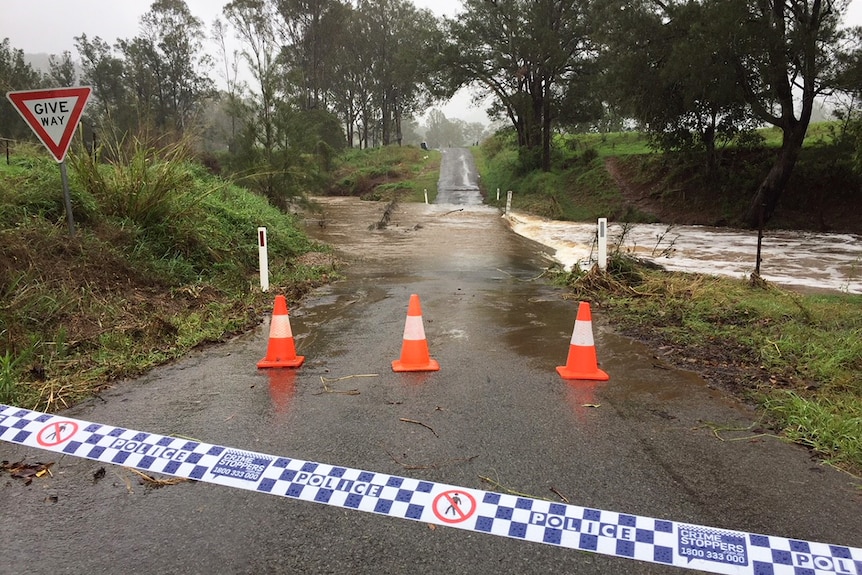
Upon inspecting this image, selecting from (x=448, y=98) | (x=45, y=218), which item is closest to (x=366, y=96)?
(x=448, y=98)

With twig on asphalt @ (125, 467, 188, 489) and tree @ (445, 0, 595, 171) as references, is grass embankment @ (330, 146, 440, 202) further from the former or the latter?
twig on asphalt @ (125, 467, 188, 489)

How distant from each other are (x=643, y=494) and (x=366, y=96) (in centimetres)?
7025

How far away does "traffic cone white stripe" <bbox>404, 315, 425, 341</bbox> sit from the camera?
5492mm

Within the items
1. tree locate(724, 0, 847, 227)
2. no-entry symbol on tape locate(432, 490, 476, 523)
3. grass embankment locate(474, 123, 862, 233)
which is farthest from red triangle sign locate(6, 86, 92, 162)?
grass embankment locate(474, 123, 862, 233)

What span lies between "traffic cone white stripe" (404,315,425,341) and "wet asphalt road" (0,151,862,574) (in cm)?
36

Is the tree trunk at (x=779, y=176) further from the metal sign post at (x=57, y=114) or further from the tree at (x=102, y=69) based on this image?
the tree at (x=102, y=69)

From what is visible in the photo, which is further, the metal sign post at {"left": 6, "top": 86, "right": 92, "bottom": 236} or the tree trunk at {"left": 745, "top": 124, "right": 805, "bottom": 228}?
the tree trunk at {"left": 745, "top": 124, "right": 805, "bottom": 228}

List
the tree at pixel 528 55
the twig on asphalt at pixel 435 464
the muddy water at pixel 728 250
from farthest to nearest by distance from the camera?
1. the tree at pixel 528 55
2. the muddy water at pixel 728 250
3. the twig on asphalt at pixel 435 464

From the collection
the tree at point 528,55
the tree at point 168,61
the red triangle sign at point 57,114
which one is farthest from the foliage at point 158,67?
the red triangle sign at point 57,114

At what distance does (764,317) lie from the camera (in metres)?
6.90

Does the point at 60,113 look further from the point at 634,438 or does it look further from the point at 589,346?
the point at 634,438

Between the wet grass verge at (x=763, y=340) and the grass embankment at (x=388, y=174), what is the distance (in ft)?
93.3

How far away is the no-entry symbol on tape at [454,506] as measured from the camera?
2.90 m

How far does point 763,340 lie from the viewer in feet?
19.7
